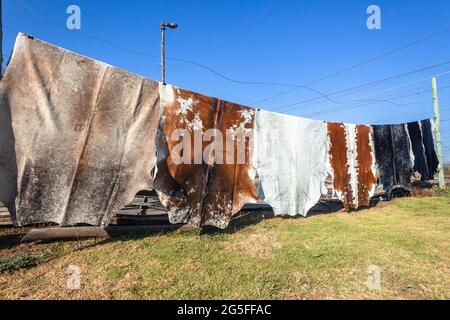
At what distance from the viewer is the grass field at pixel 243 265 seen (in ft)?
11.5

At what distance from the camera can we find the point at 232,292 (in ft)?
11.4

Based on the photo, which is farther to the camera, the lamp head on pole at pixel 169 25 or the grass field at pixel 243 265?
the lamp head on pole at pixel 169 25

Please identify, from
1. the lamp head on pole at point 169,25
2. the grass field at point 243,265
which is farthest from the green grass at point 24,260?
the lamp head on pole at point 169,25

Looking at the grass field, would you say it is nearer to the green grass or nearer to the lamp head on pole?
the green grass

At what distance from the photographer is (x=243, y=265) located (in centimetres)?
429

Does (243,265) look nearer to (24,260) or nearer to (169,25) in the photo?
(24,260)

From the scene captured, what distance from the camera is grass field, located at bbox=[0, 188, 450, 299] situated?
138 inches

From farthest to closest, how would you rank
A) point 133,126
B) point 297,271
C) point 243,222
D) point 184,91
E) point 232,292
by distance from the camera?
1. point 243,222
2. point 184,91
3. point 133,126
4. point 297,271
5. point 232,292

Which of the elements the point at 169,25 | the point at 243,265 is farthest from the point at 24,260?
the point at 169,25

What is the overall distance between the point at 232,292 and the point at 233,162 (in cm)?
295

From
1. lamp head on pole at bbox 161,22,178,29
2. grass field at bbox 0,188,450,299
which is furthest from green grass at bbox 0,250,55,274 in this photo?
lamp head on pole at bbox 161,22,178,29

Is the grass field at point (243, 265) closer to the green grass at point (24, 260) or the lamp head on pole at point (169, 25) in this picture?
the green grass at point (24, 260)
